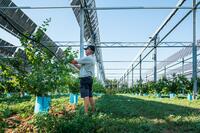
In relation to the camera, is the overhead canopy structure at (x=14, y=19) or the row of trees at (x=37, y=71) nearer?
the row of trees at (x=37, y=71)

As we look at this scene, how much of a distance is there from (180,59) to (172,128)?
29271 millimetres

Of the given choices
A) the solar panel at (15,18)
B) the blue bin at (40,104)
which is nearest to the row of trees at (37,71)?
the blue bin at (40,104)

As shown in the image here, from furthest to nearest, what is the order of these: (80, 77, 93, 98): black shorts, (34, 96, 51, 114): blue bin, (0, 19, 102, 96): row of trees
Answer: (80, 77, 93, 98): black shorts
(34, 96, 51, 114): blue bin
(0, 19, 102, 96): row of trees

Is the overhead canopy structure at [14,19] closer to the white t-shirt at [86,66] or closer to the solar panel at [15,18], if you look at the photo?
the solar panel at [15,18]

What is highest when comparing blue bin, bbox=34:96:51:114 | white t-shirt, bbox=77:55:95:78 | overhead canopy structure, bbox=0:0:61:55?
overhead canopy structure, bbox=0:0:61:55

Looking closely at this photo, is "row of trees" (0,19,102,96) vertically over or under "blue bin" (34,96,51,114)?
over

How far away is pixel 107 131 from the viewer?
4703mm

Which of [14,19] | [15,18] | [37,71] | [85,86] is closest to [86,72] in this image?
[85,86]

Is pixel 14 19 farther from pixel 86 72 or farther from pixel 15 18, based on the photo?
pixel 86 72

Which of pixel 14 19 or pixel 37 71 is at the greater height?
pixel 14 19

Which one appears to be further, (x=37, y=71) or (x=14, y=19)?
(x=14, y=19)

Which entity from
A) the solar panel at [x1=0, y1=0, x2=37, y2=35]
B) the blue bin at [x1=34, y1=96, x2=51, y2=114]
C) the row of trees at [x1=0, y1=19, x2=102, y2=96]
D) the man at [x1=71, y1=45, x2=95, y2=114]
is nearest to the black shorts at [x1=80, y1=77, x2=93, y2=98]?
the man at [x1=71, y1=45, x2=95, y2=114]

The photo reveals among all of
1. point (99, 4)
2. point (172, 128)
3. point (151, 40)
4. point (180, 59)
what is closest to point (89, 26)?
Answer: point (99, 4)

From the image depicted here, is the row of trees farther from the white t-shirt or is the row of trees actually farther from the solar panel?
the solar panel
